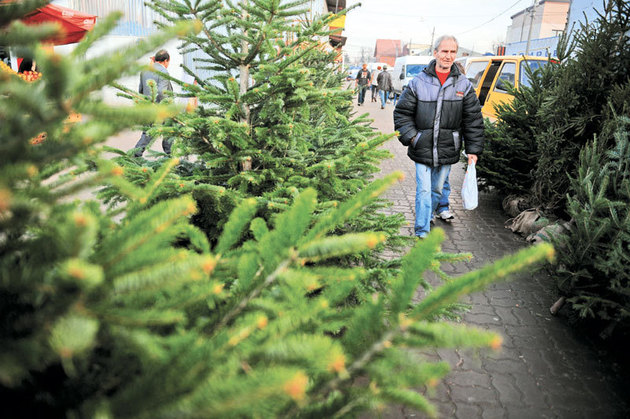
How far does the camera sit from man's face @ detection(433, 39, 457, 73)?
186 inches

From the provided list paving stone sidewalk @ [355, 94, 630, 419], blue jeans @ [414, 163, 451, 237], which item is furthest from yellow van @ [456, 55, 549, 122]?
paving stone sidewalk @ [355, 94, 630, 419]

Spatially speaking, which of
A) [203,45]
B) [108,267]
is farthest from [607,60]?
[108,267]

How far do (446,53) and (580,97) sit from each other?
1870mm

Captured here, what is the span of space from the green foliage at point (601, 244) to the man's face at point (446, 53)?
6.00ft

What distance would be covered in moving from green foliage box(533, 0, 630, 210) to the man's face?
157 cm

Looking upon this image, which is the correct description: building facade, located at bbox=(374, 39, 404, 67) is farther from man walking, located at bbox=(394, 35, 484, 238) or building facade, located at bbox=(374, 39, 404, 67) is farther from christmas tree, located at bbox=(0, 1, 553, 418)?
christmas tree, located at bbox=(0, 1, 553, 418)

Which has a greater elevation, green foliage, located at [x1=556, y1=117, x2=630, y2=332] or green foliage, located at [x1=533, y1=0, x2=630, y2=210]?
green foliage, located at [x1=533, y1=0, x2=630, y2=210]

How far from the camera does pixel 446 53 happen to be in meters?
4.74

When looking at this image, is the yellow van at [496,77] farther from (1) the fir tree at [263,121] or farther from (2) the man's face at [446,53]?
(1) the fir tree at [263,121]

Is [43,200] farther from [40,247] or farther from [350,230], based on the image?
[350,230]

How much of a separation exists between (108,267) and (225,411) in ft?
1.11

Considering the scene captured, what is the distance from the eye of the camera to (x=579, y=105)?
513cm

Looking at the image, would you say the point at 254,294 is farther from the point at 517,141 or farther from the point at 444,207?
the point at 517,141

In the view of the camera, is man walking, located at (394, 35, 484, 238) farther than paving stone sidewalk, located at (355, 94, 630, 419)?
Yes
